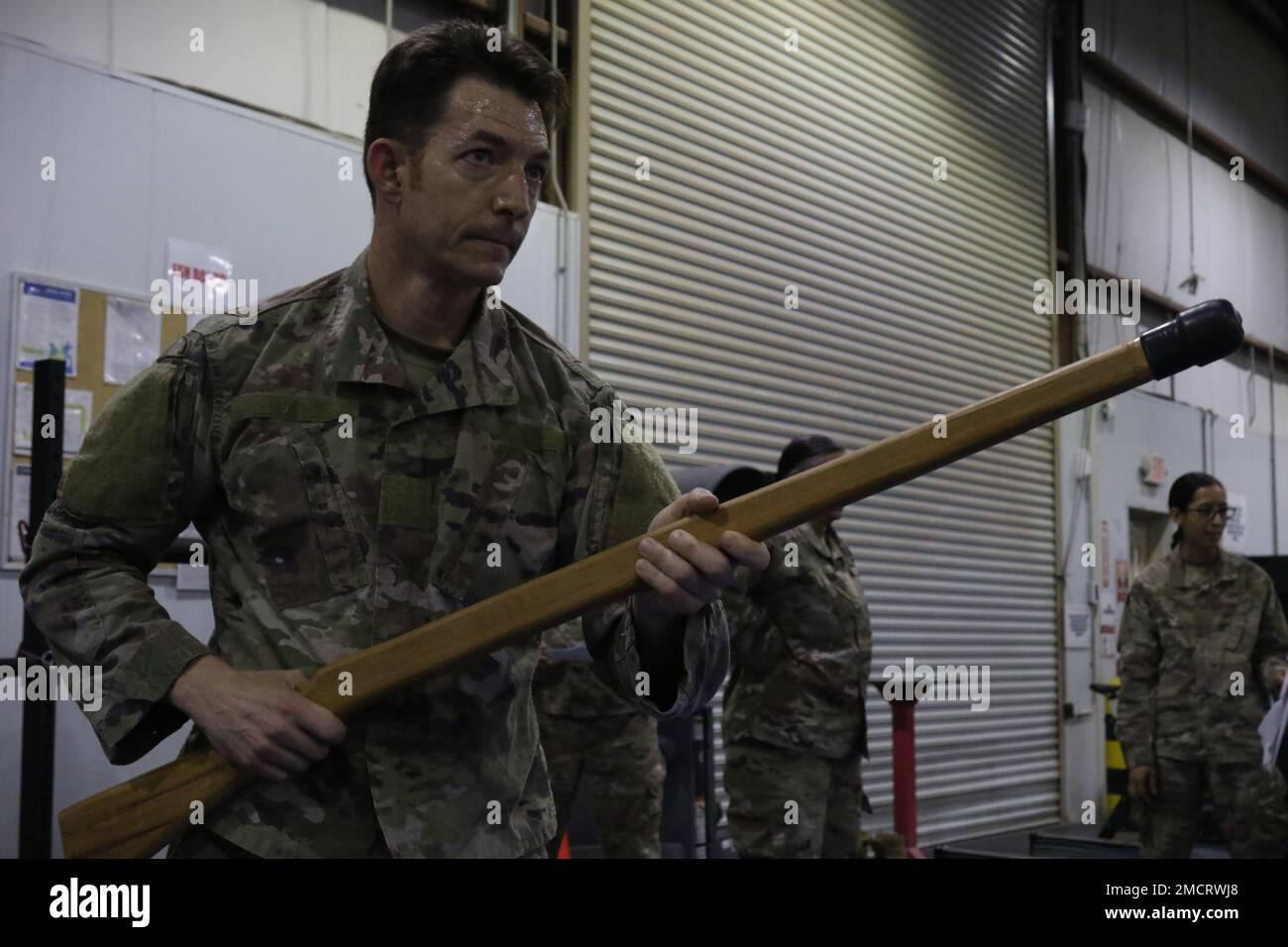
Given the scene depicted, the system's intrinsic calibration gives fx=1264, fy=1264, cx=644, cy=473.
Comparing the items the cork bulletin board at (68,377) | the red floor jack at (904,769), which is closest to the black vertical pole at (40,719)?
the cork bulletin board at (68,377)

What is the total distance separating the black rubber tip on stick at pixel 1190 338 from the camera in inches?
49.1

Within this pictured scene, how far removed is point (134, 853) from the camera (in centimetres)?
129

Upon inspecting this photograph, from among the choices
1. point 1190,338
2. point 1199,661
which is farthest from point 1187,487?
point 1190,338

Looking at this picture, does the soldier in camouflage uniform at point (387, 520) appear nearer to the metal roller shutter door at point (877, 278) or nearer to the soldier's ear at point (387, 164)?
the soldier's ear at point (387, 164)

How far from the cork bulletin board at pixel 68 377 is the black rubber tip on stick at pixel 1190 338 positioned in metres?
2.81

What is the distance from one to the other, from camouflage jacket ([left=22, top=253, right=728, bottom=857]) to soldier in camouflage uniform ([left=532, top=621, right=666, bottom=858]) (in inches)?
94.0

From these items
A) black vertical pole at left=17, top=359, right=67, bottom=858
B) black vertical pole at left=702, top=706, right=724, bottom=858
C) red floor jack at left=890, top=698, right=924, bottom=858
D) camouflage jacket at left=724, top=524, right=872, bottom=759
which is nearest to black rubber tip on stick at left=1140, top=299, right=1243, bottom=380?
black vertical pole at left=17, top=359, right=67, bottom=858

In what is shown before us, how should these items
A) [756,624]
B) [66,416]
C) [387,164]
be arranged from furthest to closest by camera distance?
[756,624]
[66,416]
[387,164]

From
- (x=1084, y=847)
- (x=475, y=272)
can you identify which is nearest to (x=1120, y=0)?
(x=1084, y=847)

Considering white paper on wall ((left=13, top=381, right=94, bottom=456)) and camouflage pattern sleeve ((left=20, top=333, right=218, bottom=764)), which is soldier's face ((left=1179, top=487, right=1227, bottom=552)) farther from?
camouflage pattern sleeve ((left=20, top=333, right=218, bottom=764))

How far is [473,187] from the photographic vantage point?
1.42 metres

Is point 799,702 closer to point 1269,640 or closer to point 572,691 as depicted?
point 572,691

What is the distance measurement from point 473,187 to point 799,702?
8.46 feet

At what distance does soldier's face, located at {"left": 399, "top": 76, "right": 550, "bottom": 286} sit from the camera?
1.42m
